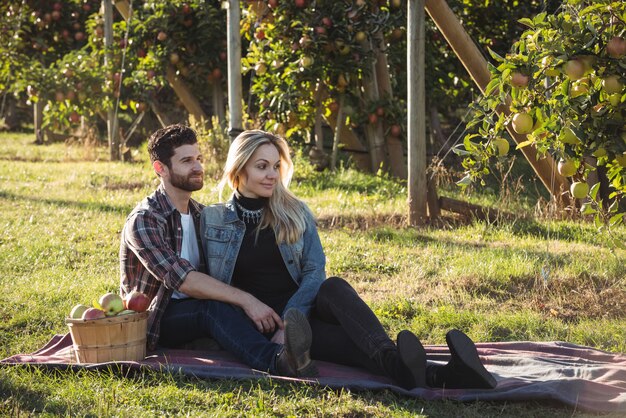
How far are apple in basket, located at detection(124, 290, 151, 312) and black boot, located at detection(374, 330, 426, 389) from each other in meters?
1.04

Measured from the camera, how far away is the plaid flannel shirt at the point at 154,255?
164 inches

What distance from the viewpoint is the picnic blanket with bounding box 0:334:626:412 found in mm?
3582

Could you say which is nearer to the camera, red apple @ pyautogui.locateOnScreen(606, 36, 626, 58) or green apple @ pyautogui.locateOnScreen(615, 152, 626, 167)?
red apple @ pyautogui.locateOnScreen(606, 36, 626, 58)

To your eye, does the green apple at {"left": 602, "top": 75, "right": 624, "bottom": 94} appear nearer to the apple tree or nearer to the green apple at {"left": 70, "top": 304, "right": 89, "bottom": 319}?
the apple tree

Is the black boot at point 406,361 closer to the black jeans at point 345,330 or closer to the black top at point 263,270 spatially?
the black jeans at point 345,330

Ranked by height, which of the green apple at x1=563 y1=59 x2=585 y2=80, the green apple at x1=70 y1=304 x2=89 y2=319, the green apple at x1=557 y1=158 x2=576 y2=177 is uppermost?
the green apple at x1=563 y1=59 x2=585 y2=80

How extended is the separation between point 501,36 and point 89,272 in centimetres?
595

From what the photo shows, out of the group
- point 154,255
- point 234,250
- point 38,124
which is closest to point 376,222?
point 234,250

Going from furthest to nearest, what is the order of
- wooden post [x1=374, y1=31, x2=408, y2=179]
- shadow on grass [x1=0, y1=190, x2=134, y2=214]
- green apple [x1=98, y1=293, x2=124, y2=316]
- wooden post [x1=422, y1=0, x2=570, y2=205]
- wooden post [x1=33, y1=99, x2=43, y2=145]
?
wooden post [x1=33, y1=99, x2=43, y2=145]
wooden post [x1=374, y1=31, x2=408, y2=179]
shadow on grass [x1=0, y1=190, x2=134, y2=214]
wooden post [x1=422, y1=0, x2=570, y2=205]
green apple [x1=98, y1=293, x2=124, y2=316]

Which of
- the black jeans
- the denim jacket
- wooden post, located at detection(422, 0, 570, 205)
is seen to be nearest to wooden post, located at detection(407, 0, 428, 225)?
wooden post, located at detection(422, 0, 570, 205)

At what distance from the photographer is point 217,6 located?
11.4 metres

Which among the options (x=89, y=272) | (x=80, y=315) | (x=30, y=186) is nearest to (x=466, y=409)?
(x=80, y=315)

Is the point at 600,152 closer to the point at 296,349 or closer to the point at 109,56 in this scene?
the point at 296,349

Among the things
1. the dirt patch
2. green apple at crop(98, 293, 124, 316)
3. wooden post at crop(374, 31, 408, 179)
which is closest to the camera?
green apple at crop(98, 293, 124, 316)
